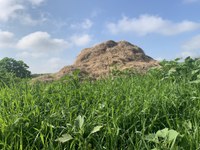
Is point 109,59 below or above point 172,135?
above

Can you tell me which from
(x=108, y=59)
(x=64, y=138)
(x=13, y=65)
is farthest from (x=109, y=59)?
(x=64, y=138)

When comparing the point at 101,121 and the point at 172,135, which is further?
the point at 101,121

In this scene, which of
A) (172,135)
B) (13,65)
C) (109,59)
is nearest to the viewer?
(172,135)

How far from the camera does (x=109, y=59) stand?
9.98m

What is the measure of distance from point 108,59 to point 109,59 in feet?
0.10

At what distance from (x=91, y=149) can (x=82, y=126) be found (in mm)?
256

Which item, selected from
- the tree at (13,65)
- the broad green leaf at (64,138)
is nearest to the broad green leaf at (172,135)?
the broad green leaf at (64,138)

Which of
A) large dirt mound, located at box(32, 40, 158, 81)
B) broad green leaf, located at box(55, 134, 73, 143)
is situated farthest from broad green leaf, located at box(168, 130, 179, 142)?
large dirt mound, located at box(32, 40, 158, 81)

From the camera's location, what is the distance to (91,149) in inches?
120

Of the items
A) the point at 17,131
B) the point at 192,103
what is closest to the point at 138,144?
the point at 17,131

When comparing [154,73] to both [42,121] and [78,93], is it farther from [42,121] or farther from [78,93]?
[42,121]

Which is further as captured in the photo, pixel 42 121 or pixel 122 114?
pixel 122 114

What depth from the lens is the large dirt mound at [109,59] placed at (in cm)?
923

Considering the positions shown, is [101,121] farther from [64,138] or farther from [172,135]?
[172,135]
